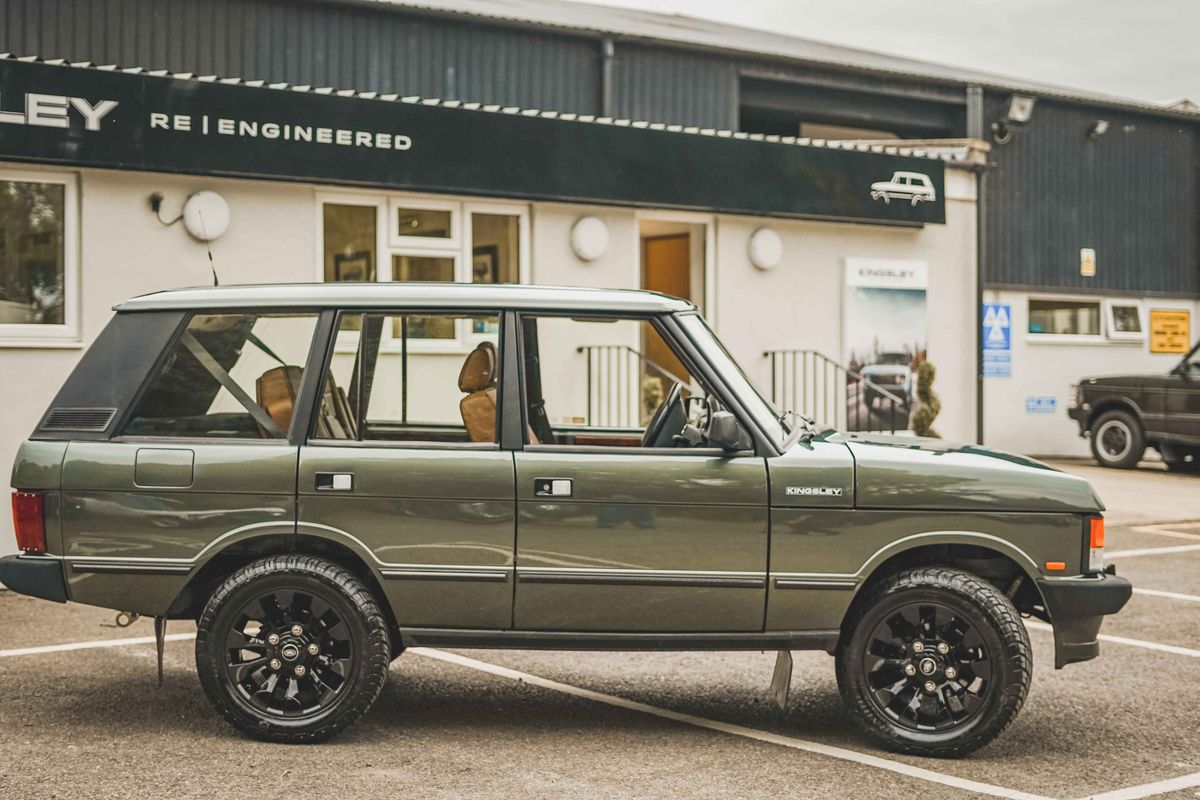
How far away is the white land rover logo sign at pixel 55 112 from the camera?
10.1 metres

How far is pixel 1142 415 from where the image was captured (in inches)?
737

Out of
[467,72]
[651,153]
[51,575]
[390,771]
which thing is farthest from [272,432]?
[467,72]

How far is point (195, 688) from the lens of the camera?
649cm

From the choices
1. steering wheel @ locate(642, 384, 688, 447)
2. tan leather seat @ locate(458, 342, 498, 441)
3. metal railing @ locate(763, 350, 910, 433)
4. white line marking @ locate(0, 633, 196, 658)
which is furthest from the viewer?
metal railing @ locate(763, 350, 910, 433)

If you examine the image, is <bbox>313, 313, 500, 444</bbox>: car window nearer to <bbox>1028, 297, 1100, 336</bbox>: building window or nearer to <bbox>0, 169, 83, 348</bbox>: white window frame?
<bbox>0, 169, 83, 348</bbox>: white window frame

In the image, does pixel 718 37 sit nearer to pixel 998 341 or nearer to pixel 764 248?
pixel 998 341

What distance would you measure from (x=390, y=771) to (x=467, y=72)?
12.7 meters

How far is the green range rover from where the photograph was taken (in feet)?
17.9

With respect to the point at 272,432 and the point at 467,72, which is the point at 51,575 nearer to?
the point at 272,432

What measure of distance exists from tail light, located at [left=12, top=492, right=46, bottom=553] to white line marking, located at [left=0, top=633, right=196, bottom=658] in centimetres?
192

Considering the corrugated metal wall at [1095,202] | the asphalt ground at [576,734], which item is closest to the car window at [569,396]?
the asphalt ground at [576,734]

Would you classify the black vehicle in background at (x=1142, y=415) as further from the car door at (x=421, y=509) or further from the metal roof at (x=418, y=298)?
the car door at (x=421, y=509)

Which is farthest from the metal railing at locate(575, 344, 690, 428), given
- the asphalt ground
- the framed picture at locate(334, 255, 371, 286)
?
the asphalt ground

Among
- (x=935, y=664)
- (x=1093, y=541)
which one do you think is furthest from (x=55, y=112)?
(x=1093, y=541)
